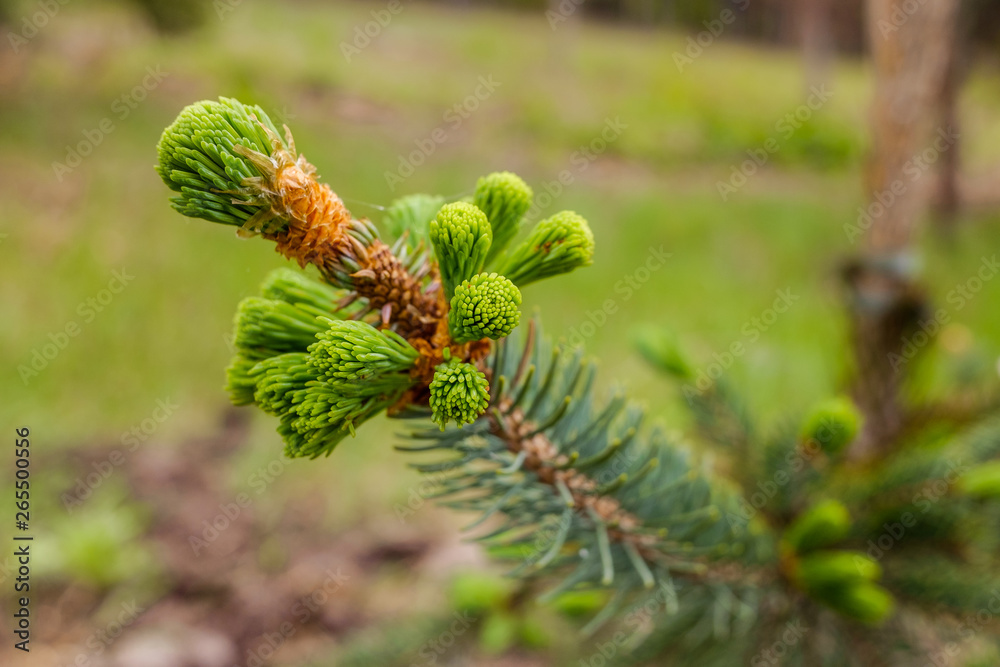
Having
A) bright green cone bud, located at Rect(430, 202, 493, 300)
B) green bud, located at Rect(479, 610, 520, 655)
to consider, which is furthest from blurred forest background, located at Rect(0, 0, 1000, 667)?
bright green cone bud, located at Rect(430, 202, 493, 300)

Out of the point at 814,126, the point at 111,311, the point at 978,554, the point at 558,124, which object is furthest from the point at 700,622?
the point at 814,126

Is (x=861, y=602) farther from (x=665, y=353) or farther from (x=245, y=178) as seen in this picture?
(x=245, y=178)

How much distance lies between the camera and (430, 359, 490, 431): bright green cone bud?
33 centimetres

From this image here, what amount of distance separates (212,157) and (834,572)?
58cm

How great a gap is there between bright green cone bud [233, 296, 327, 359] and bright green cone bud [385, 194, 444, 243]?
3.8 inches

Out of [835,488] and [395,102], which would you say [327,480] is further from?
[395,102]

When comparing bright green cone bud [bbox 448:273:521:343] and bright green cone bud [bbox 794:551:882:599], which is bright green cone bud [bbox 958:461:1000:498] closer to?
bright green cone bud [bbox 794:551:882:599]

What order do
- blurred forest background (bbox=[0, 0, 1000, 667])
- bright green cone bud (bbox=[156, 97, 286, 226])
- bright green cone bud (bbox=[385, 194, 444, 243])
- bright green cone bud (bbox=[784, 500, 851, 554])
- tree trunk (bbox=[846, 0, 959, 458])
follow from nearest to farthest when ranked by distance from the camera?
bright green cone bud (bbox=[156, 97, 286, 226]) < bright green cone bud (bbox=[385, 194, 444, 243]) < bright green cone bud (bbox=[784, 500, 851, 554]) < tree trunk (bbox=[846, 0, 959, 458]) < blurred forest background (bbox=[0, 0, 1000, 667])

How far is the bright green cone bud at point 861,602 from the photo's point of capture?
533 mm

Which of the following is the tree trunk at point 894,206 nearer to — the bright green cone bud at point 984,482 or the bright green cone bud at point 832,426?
the bright green cone bud at point 984,482

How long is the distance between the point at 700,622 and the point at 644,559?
0.20 metres

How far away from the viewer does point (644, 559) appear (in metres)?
0.52

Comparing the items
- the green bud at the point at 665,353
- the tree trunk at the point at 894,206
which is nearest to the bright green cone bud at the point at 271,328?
the green bud at the point at 665,353

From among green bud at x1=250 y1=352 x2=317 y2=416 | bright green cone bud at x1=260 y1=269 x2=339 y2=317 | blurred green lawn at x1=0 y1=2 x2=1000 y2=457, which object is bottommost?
green bud at x1=250 y1=352 x2=317 y2=416
